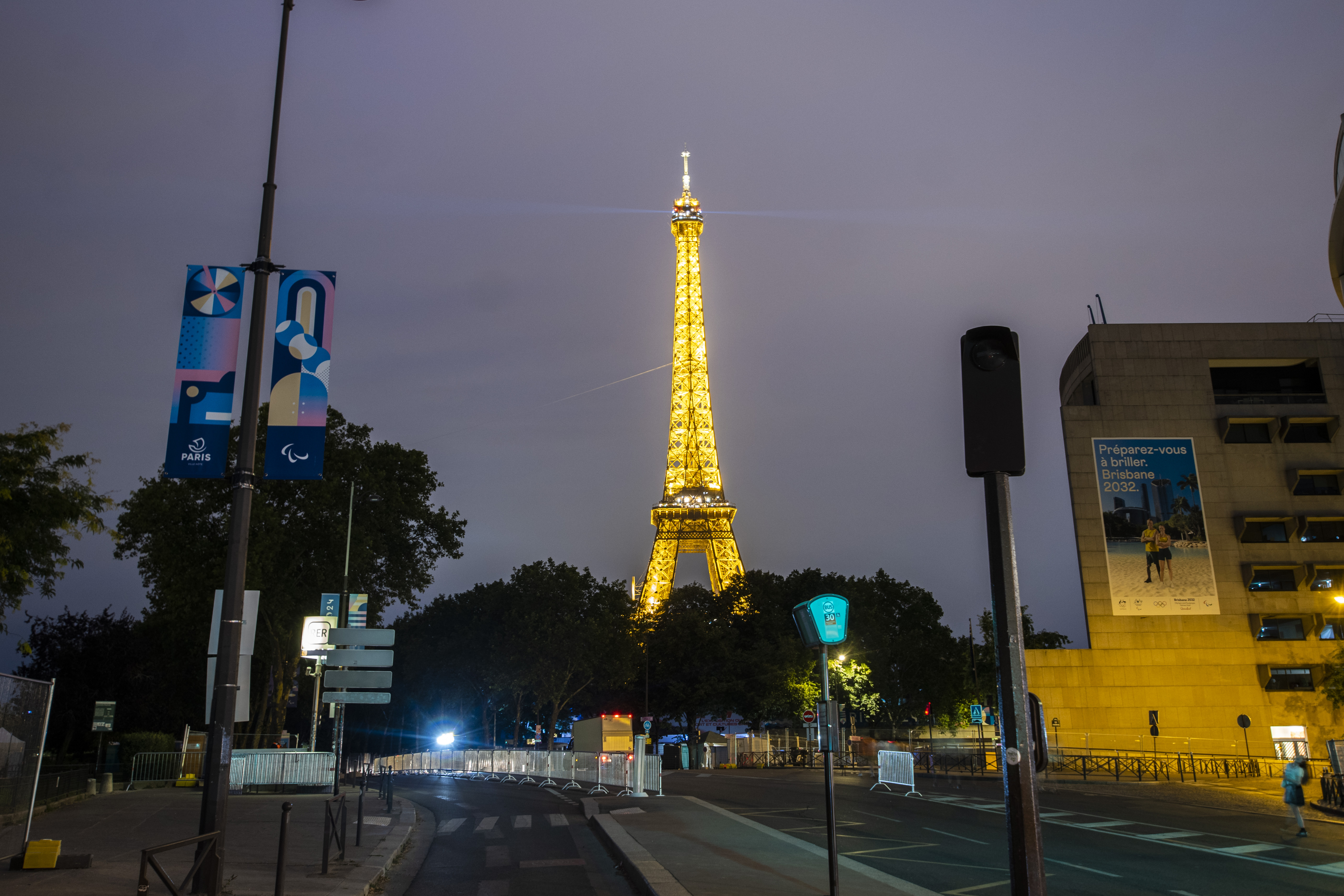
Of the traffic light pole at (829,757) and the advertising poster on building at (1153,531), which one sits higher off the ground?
the advertising poster on building at (1153,531)

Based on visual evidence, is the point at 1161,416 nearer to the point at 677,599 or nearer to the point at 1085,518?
the point at 1085,518

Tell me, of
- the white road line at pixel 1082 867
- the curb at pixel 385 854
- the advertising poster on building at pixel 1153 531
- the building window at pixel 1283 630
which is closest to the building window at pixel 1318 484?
the advertising poster on building at pixel 1153 531

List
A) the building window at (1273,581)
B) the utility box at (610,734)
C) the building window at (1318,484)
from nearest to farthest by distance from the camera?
1. the utility box at (610,734)
2. the building window at (1273,581)
3. the building window at (1318,484)

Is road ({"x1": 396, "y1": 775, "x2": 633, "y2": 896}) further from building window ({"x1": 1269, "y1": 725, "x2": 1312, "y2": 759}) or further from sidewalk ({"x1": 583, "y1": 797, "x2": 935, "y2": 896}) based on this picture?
building window ({"x1": 1269, "y1": 725, "x2": 1312, "y2": 759})

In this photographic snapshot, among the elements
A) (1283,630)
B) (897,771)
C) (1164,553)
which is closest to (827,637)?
(897,771)

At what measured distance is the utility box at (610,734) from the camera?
125ft

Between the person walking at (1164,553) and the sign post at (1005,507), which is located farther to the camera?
the person walking at (1164,553)

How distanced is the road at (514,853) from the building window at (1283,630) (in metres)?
43.0

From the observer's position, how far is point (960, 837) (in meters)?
18.0

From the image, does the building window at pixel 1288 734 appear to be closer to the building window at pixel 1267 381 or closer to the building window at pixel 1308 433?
the building window at pixel 1308 433

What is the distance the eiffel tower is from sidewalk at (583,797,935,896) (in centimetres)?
5779

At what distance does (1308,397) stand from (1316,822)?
139ft

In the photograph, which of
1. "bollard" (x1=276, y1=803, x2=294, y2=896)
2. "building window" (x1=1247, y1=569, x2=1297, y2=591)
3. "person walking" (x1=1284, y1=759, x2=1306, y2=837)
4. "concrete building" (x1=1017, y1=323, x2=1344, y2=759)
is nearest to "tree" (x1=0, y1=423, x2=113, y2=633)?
"bollard" (x1=276, y1=803, x2=294, y2=896)

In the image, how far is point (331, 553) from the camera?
137ft
